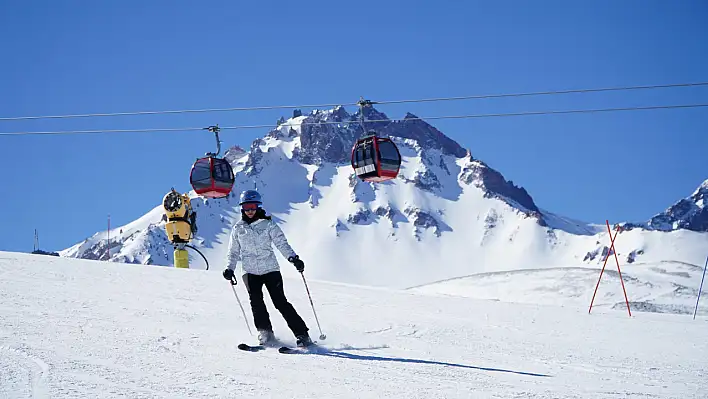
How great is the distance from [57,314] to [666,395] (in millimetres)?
6943

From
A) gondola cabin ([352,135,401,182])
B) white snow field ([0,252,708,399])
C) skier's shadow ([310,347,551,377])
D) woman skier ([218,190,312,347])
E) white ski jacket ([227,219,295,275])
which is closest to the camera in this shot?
white snow field ([0,252,708,399])

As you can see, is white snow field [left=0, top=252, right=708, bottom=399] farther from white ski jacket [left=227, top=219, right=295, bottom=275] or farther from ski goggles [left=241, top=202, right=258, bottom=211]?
ski goggles [left=241, top=202, right=258, bottom=211]

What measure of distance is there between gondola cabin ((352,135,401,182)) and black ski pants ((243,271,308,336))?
29.3 feet

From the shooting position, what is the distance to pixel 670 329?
1288 centimetres

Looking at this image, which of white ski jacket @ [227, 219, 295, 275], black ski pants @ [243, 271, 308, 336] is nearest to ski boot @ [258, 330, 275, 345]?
black ski pants @ [243, 271, 308, 336]

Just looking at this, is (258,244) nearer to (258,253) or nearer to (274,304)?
(258,253)

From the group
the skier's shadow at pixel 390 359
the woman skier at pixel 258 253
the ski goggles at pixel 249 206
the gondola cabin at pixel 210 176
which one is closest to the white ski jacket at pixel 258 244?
the woman skier at pixel 258 253

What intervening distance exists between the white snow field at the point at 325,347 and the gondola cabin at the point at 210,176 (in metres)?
6.42

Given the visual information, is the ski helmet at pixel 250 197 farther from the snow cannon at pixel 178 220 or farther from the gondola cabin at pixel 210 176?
the snow cannon at pixel 178 220

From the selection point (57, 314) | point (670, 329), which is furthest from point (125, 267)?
point (670, 329)

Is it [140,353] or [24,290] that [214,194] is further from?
[140,353]

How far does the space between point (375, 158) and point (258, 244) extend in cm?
893

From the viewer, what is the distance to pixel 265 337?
30.1 ft

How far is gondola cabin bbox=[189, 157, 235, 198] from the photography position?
70.4 ft
